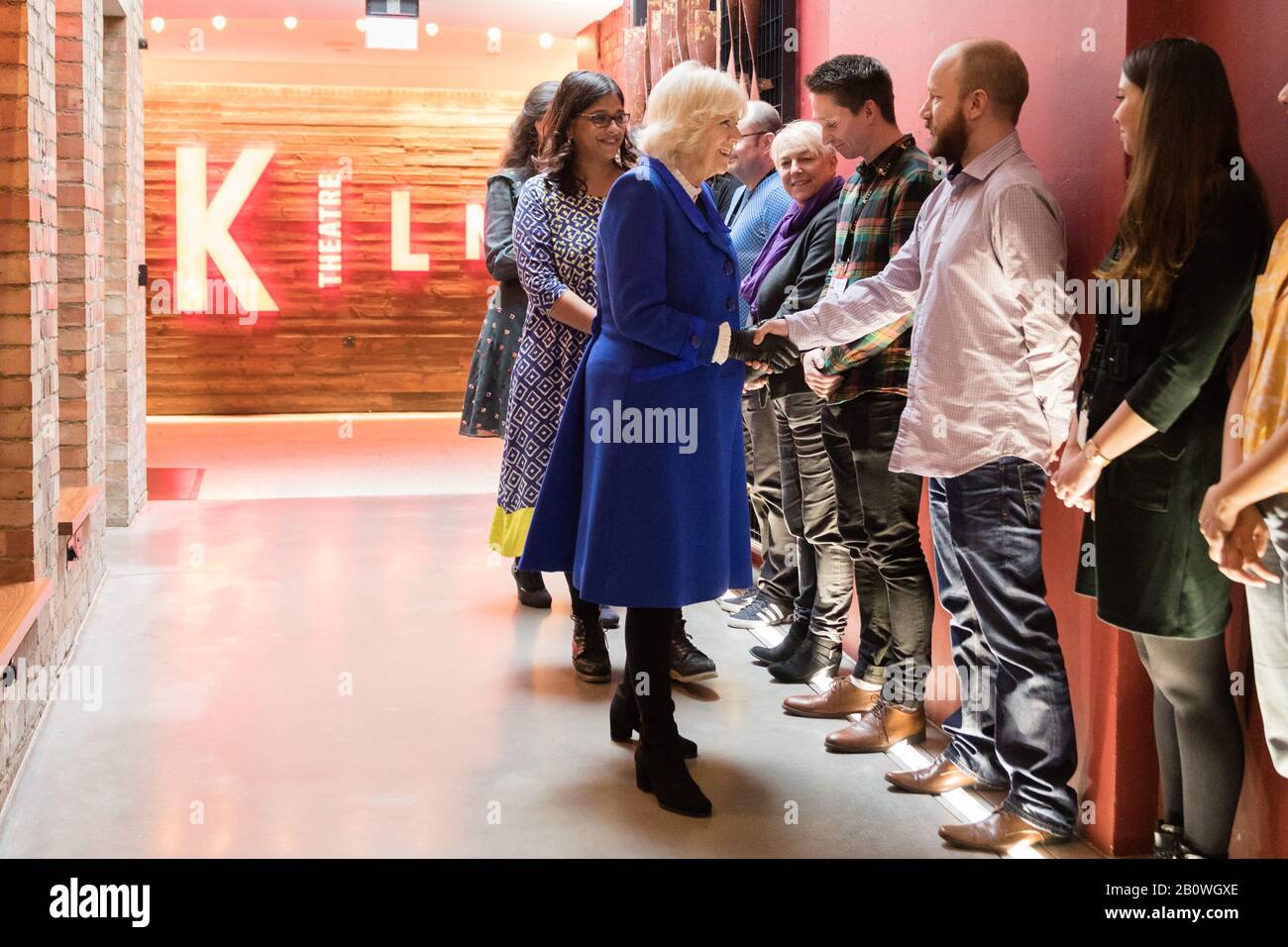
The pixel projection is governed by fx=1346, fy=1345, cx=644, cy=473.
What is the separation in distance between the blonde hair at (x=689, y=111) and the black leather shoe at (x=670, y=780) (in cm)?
127

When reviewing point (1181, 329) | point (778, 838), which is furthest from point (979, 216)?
point (778, 838)

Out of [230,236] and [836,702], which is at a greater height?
[230,236]

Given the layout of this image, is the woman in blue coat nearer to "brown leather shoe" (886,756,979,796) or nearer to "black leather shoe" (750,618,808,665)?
"brown leather shoe" (886,756,979,796)

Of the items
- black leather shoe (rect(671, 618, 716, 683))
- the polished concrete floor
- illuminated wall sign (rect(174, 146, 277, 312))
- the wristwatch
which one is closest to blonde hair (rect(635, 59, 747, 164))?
the wristwatch

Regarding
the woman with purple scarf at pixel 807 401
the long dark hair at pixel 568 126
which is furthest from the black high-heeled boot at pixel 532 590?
the long dark hair at pixel 568 126

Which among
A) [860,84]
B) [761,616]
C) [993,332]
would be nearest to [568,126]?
[860,84]

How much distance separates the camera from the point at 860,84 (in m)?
3.25

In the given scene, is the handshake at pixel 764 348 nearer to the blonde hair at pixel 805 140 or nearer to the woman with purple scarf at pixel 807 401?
the woman with purple scarf at pixel 807 401

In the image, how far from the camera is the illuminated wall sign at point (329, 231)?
38.2ft

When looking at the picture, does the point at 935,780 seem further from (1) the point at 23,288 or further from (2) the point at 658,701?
(1) the point at 23,288

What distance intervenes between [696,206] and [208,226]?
9343mm

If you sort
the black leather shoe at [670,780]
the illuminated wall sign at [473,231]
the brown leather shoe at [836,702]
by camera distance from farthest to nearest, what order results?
the illuminated wall sign at [473,231], the brown leather shoe at [836,702], the black leather shoe at [670,780]

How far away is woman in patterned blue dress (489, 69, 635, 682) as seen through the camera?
381cm

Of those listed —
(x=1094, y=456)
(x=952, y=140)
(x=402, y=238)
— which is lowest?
(x=1094, y=456)
